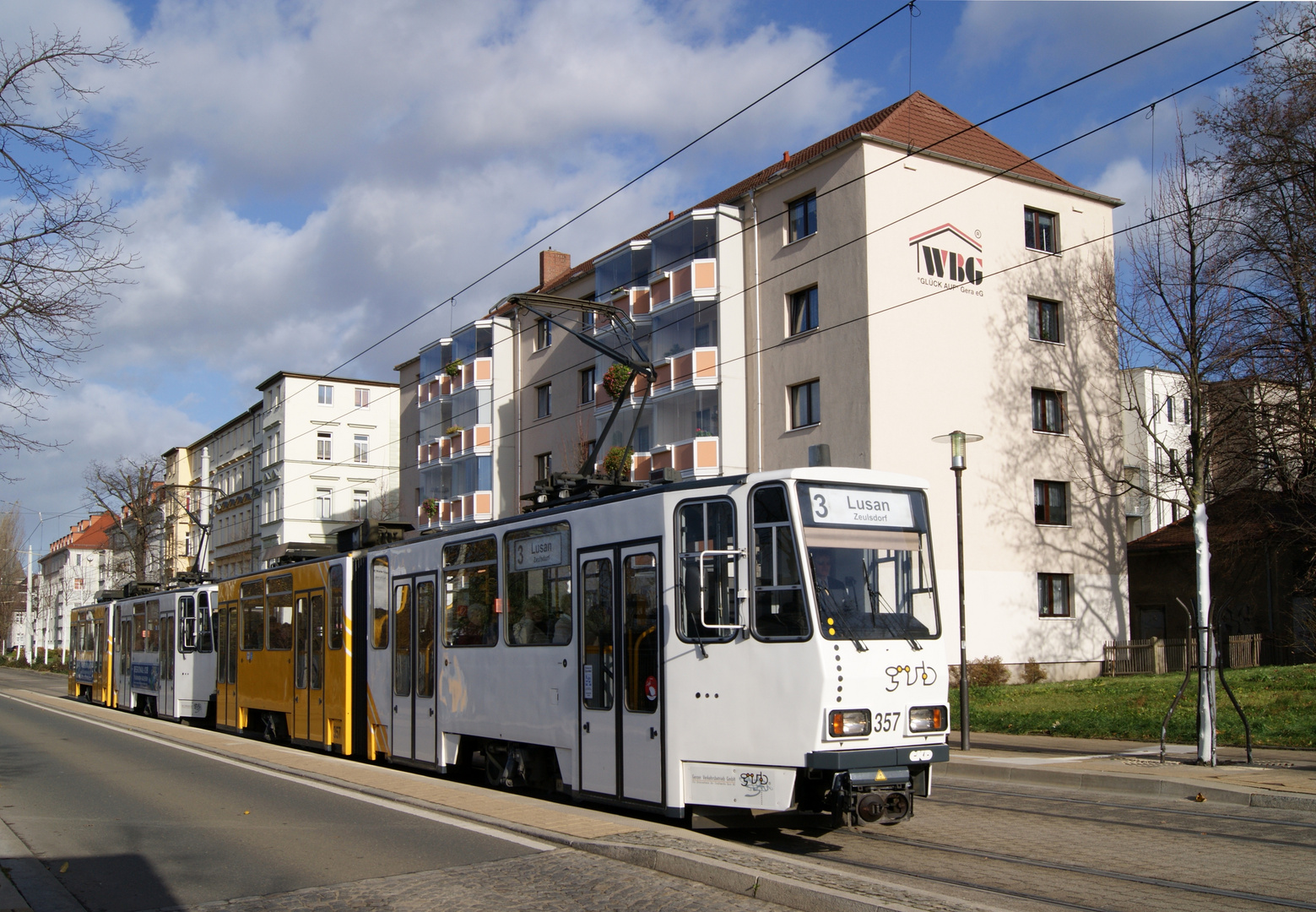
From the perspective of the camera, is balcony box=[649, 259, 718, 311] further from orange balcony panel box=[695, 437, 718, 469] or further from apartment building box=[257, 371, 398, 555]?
apartment building box=[257, 371, 398, 555]

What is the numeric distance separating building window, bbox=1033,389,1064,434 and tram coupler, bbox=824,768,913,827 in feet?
84.1

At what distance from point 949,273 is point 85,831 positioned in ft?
84.1

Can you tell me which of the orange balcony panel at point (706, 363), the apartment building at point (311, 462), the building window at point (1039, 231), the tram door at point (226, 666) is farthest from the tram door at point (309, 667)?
the apartment building at point (311, 462)

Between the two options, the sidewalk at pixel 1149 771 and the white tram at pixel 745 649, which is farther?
the sidewalk at pixel 1149 771

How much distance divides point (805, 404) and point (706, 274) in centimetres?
516

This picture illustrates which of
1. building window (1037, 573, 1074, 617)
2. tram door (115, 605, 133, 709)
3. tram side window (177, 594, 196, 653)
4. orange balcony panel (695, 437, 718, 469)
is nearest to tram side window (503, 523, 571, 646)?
tram side window (177, 594, 196, 653)

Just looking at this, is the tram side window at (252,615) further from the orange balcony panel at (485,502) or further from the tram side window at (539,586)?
the orange balcony panel at (485,502)

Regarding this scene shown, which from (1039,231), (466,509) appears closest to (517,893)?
(1039,231)

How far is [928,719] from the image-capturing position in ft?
29.3

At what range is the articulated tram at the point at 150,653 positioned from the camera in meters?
24.2

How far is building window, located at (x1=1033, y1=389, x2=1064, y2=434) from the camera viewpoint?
32.8m

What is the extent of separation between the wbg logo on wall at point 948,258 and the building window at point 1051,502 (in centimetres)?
592

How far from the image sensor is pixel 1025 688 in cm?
2766

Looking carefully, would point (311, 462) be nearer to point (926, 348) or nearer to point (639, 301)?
point (639, 301)
